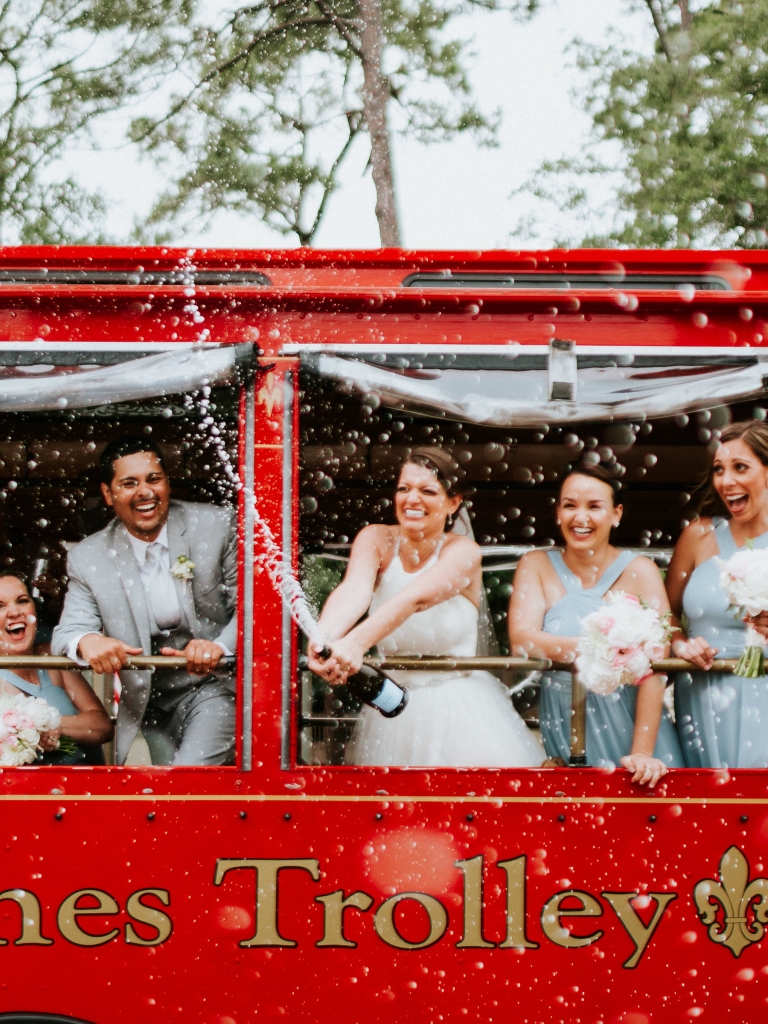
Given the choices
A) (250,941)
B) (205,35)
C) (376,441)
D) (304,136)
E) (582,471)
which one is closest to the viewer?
(250,941)

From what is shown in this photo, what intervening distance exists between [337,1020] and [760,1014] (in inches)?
51.5

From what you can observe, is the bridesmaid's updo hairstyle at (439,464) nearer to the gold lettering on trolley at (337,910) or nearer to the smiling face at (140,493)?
the smiling face at (140,493)

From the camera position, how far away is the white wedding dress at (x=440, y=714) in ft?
12.3

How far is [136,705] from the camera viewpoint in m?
3.76

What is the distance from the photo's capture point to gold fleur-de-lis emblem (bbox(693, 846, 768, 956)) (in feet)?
10.4

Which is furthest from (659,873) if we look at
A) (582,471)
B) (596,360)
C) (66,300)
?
(66,300)

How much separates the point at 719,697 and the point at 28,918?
7.79ft

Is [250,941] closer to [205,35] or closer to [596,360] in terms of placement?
[596,360]

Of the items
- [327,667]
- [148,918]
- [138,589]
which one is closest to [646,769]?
[327,667]

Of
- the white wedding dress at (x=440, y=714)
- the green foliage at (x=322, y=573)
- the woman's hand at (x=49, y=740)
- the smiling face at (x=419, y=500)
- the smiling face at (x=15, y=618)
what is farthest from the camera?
the green foliage at (x=322, y=573)

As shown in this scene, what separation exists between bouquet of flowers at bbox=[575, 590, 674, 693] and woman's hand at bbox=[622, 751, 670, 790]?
0.24 meters

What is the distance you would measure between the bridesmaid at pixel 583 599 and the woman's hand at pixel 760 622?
312 millimetres

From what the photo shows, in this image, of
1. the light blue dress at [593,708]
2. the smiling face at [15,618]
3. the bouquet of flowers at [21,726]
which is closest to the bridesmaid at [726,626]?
the light blue dress at [593,708]

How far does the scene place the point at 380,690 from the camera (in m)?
3.19
